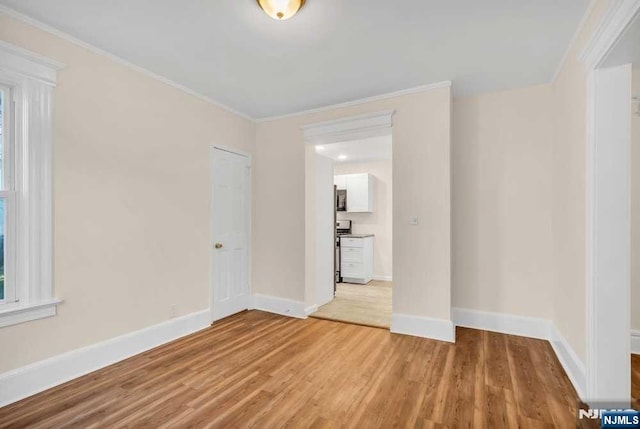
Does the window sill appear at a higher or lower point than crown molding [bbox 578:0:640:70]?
lower

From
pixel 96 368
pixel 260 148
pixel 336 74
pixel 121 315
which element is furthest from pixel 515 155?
pixel 96 368

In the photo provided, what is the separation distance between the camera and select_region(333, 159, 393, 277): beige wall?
253 inches

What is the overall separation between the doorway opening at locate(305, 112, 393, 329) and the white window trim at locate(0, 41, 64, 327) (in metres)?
2.61

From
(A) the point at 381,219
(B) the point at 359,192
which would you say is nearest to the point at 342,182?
(B) the point at 359,192

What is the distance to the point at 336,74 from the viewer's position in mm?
3027

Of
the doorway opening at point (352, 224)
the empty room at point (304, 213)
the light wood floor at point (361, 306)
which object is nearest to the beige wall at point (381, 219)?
the doorway opening at point (352, 224)

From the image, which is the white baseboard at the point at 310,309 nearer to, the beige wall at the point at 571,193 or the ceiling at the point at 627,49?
the beige wall at the point at 571,193

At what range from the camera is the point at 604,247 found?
1.96 meters

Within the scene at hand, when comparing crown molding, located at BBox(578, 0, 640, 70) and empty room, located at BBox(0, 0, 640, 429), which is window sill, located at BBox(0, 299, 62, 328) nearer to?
empty room, located at BBox(0, 0, 640, 429)

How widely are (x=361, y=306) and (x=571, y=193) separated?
112 inches

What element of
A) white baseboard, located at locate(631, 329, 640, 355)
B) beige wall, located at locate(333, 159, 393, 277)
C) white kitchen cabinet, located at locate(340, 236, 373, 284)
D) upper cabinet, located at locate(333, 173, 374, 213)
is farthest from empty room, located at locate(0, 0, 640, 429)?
beige wall, located at locate(333, 159, 393, 277)

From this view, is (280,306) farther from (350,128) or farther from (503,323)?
(503,323)

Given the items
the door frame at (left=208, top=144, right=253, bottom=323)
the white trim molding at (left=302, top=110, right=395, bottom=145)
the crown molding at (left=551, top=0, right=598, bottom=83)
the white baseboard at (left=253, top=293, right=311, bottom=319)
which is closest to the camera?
the crown molding at (left=551, top=0, right=598, bottom=83)

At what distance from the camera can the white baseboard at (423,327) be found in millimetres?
3188
